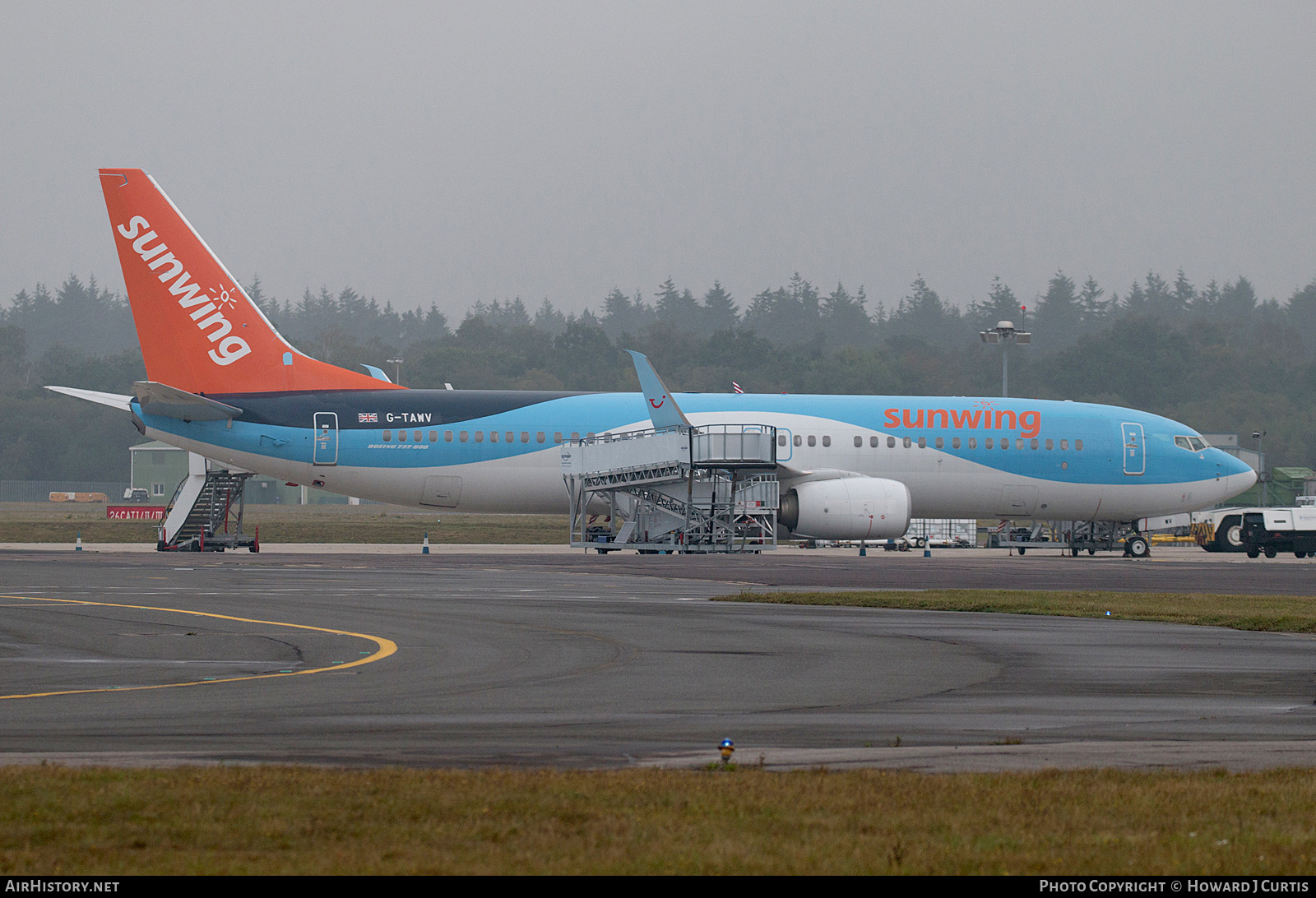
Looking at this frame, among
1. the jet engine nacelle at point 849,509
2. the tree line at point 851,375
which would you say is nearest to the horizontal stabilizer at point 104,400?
the jet engine nacelle at point 849,509

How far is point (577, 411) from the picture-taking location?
1518 inches

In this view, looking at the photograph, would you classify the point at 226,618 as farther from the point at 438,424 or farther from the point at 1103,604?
the point at 438,424

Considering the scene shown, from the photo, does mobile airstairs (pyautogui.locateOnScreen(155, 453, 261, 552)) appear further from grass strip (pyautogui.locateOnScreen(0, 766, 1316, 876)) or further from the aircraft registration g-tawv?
grass strip (pyautogui.locateOnScreen(0, 766, 1316, 876))

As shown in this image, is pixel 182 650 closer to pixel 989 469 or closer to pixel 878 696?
pixel 878 696

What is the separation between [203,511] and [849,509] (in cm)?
1903

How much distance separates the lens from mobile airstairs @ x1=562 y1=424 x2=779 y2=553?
35.4 metres

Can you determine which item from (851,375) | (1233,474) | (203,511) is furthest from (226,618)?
(851,375)

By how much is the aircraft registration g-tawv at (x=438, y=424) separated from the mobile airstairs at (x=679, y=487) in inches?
42.9

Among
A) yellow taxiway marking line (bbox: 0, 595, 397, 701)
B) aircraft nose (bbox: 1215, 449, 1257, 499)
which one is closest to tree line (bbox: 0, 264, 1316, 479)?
aircraft nose (bbox: 1215, 449, 1257, 499)

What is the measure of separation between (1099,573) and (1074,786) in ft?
80.2

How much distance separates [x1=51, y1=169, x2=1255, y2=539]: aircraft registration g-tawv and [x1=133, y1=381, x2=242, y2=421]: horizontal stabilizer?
0.05 metres

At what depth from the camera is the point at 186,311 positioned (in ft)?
123

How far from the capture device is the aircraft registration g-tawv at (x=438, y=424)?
37.1 m

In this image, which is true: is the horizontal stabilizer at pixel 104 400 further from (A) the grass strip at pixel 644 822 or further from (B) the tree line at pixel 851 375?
(B) the tree line at pixel 851 375
